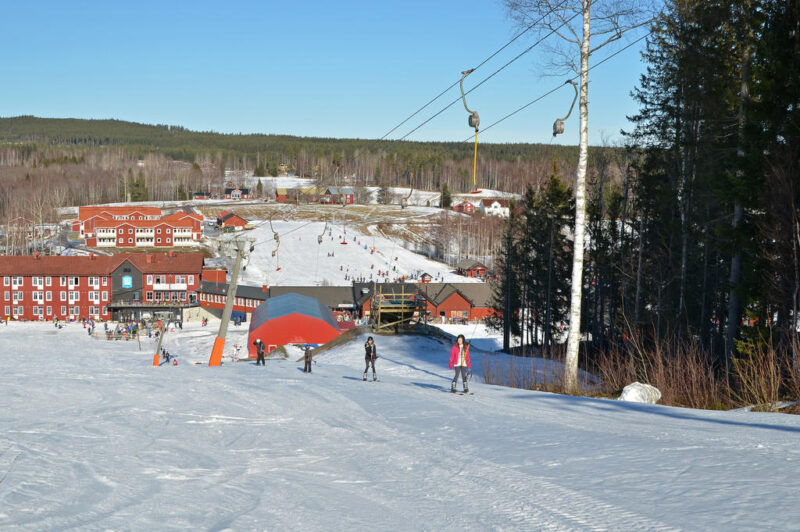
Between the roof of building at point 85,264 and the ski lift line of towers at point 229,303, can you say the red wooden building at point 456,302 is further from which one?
the ski lift line of towers at point 229,303

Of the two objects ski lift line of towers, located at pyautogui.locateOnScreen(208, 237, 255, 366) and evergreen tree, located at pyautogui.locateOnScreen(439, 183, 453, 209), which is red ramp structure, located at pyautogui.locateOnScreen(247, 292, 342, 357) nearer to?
ski lift line of towers, located at pyautogui.locateOnScreen(208, 237, 255, 366)

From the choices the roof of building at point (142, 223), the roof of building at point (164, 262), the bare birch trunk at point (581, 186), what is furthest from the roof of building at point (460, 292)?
the bare birch trunk at point (581, 186)

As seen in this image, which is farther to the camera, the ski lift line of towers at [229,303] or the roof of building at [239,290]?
the roof of building at [239,290]

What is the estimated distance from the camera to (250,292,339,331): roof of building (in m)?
43.3

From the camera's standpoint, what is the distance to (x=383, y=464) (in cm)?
656

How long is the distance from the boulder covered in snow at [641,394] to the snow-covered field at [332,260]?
257ft

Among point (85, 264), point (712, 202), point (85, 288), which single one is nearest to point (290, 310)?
point (712, 202)

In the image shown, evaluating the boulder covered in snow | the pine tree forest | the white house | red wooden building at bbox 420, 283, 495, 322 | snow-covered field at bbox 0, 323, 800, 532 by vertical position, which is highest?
the white house

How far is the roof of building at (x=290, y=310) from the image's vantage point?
142ft

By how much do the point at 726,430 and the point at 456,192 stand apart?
193240 mm

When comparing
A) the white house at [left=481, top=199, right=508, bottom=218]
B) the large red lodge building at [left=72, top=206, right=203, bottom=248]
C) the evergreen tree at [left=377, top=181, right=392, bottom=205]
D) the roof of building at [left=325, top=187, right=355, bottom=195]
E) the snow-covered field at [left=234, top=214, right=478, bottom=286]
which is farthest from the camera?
the evergreen tree at [left=377, top=181, right=392, bottom=205]

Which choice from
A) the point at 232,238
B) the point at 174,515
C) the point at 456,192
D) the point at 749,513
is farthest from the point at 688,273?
the point at 456,192

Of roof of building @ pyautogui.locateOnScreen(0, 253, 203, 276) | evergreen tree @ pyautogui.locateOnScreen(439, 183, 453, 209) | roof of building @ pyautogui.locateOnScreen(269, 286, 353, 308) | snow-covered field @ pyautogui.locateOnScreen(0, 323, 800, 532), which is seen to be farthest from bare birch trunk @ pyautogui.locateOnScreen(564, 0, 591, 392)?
evergreen tree @ pyautogui.locateOnScreen(439, 183, 453, 209)

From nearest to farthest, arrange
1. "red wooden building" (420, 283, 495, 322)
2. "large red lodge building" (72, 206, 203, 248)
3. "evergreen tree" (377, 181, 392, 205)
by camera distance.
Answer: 1. "red wooden building" (420, 283, 495, 322)
2. "large red lodge building" (72, 206, 203, 248)
3. "evergreen tree" (377, 181, 392, 205)
